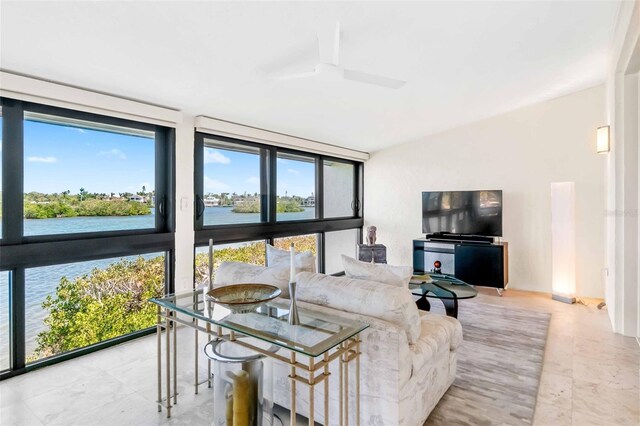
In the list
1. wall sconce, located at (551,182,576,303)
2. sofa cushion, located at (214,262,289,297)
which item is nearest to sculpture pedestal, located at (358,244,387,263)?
wall sconce, located at (551,182,576,303)

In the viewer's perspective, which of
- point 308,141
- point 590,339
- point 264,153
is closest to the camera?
point 590,339

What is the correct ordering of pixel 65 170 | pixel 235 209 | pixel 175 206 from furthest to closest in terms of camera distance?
pixel 235 209 < pixel 175 206 < pixel 65 170

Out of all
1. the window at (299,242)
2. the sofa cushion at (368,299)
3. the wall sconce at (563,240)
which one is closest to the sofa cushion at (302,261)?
the sofa cushion at (368,299)

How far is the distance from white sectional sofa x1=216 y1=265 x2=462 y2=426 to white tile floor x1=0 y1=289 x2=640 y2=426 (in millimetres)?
624

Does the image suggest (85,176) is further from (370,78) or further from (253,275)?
(370,78)

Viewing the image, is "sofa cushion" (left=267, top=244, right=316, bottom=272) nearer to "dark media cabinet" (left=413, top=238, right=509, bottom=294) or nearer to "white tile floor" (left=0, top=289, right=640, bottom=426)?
"white tile floor" (left=0, top=289, right=640, bottom=426)

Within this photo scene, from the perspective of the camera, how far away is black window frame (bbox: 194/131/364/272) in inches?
141

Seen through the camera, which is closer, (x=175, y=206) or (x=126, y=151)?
(x=126, y=151)

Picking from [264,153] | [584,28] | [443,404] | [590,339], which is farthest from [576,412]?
[264,153]

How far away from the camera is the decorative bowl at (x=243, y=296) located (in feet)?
5.81

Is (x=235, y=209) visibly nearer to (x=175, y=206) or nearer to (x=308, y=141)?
(x=175, y=206)

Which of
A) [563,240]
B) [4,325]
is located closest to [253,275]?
[4,325]

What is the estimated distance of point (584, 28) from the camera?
9.25 ft

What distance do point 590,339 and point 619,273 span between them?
71 centimetres
